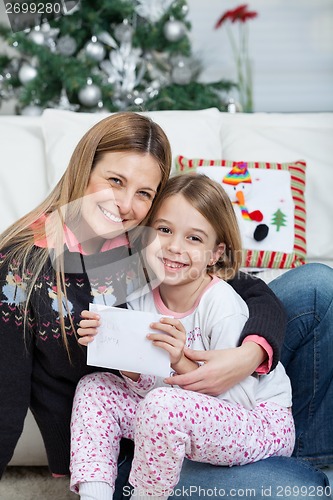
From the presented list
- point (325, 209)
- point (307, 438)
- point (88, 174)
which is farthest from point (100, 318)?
point (325, 209)

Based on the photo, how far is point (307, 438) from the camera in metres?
1.49

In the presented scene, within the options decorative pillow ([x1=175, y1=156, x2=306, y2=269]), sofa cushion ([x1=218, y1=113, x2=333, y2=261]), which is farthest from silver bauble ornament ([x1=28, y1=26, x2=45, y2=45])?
decorative pillow ([x1=175, y1=156, x2=306, y2=269])

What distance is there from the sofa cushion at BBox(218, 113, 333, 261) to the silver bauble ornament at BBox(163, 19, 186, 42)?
102cm

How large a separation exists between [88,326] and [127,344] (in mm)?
80

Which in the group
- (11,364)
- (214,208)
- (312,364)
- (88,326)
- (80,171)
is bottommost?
(312,364)

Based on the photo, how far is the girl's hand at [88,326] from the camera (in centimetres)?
126

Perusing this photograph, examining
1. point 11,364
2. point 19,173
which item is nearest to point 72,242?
point 11,364

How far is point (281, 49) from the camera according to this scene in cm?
359

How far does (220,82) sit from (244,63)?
0.95 feet

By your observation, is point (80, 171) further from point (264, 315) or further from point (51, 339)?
point (264, 315)

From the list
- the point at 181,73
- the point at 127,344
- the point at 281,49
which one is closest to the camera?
the point at 127,344

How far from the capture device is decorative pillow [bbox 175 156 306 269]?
2051mm

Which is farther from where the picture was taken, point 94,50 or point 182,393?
point 94,50

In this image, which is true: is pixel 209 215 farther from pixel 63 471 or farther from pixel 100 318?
pixel 63 471
